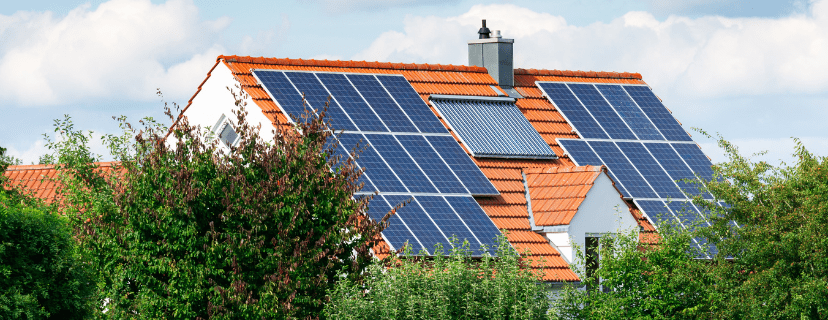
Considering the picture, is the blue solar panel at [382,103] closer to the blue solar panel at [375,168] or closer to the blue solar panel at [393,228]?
the blue solar panel at [375,168]

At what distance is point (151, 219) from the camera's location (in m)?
18.1

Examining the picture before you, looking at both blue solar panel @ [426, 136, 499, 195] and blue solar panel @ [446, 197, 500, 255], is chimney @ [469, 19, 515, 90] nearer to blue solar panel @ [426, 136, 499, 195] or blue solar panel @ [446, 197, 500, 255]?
blue solar panel @ [426, 136, 499, 195]

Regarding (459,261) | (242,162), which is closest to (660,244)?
(459,261)

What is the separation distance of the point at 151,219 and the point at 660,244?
8971mm

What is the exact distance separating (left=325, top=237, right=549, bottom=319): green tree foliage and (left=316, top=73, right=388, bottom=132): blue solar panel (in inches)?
278

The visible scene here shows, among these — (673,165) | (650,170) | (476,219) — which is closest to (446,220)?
(476,219)

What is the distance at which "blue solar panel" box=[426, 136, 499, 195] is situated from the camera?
2402cm

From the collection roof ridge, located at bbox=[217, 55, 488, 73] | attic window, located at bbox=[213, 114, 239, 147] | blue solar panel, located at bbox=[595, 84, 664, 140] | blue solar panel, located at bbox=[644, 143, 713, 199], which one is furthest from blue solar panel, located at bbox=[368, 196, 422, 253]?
blue solar panel, located at bbox=[595, 84, 664, 140]

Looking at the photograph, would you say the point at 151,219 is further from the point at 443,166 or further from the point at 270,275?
the point at 443,166

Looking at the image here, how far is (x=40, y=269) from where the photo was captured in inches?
819

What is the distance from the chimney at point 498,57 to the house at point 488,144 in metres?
0.03

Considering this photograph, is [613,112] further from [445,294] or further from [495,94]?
[445,294]

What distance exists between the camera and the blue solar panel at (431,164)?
23.4 meters

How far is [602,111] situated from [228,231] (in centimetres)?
1402
